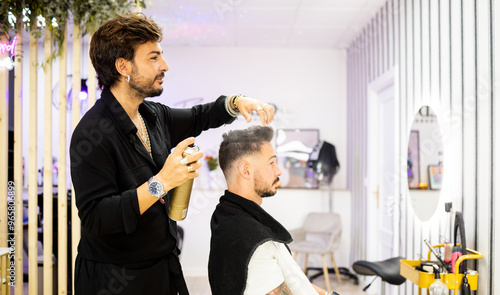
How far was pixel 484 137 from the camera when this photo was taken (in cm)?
225

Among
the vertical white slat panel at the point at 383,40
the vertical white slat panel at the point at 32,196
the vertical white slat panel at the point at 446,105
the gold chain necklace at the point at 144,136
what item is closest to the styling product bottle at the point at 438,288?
the vertical white slat panel at the point at 446,105

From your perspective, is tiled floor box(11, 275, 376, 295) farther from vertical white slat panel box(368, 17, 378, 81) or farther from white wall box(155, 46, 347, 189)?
vertical white slat panel box(368, 17, 378, 81)

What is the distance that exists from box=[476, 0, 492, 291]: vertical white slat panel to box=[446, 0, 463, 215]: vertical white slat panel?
0.71ft

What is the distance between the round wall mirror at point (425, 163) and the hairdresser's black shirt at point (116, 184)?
1941 mm

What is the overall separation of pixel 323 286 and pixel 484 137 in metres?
2.84

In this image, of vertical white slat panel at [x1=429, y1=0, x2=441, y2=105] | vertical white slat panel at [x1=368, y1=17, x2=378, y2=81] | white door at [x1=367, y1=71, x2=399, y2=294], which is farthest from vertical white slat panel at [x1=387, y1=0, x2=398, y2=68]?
vertical white slat panel at [x1=429, y1=0, x2=441, y2=105]

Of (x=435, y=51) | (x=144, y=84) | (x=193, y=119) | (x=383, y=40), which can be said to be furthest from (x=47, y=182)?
(x=383, y=40)

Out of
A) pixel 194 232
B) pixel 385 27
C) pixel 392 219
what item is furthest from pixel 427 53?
pixel 194 232

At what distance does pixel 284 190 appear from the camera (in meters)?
5.15

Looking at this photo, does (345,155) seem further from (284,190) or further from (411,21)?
(411,21)

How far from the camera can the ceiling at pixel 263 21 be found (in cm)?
394

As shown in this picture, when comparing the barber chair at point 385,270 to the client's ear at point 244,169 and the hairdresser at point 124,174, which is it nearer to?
the client's ear at point 244,169

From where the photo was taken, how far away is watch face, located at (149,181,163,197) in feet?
3.69

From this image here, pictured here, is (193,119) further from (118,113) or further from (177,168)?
(177,168)
